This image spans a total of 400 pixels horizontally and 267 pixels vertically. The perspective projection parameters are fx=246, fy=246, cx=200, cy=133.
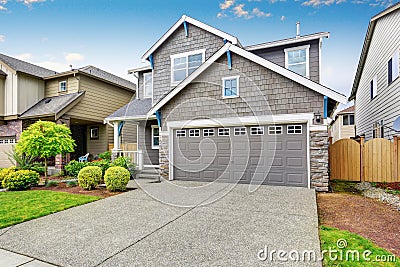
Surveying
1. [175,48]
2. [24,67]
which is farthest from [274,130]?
[24,67]

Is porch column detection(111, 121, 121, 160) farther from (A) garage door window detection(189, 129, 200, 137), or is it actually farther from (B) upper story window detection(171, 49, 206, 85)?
(A) garage door window detection(189, 129, 200, 137)

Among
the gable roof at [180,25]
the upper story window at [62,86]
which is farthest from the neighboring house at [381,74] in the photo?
the upper story window at [62,86]

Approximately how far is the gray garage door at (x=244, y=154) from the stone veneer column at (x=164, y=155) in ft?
1.07

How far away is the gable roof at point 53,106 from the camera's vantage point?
42.8 ft

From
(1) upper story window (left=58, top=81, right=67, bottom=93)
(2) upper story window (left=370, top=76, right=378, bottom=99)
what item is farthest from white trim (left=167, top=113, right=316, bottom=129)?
(1) upper story window (left=58, top=81, right=67, bottom=93)

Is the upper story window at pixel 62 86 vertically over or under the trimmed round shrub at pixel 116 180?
over

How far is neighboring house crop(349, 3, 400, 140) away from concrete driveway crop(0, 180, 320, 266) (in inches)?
274

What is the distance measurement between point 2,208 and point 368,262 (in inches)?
301

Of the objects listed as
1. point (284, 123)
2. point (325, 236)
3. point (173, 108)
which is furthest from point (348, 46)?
point (325, 236)

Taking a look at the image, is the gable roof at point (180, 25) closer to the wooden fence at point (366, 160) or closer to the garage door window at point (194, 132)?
the garage door window at point (194, 132)

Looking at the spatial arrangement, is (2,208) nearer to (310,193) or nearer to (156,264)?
(156,264)

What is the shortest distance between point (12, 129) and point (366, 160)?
1845 cm

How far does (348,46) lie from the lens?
50.5ft

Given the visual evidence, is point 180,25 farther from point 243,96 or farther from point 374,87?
A: point 374,87
